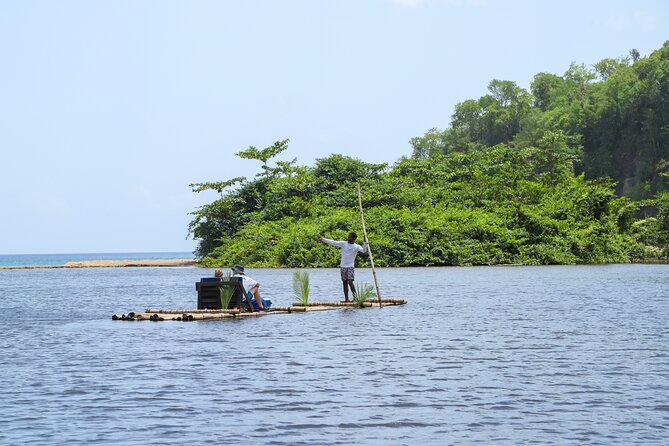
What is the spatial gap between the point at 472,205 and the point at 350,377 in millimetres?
58644

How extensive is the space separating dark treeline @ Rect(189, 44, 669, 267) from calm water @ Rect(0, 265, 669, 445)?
3636cm

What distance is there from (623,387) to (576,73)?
14777 centimetres

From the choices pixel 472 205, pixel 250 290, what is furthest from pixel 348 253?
pixel 472 205

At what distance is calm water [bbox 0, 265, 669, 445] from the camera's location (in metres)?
12.2

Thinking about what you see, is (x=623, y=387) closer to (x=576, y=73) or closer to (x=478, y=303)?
(x=478, y=303)

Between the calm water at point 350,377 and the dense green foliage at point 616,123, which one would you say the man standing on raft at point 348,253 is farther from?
the dense green foliage at point 616,123

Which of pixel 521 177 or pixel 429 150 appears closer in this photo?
pixel 521 177

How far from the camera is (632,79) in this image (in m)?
112

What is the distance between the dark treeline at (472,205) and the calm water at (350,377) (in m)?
36.4

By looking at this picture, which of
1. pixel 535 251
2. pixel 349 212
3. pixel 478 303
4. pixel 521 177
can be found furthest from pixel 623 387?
pixel 521 177

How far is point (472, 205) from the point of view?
73.9m

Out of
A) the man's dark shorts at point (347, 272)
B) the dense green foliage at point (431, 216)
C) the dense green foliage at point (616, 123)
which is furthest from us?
the dense green foliage at point (616, 123)

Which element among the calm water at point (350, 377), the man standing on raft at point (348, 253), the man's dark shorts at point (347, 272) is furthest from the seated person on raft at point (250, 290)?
the man's dark shorts at point (347, 272)

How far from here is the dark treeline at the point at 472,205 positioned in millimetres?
67312
